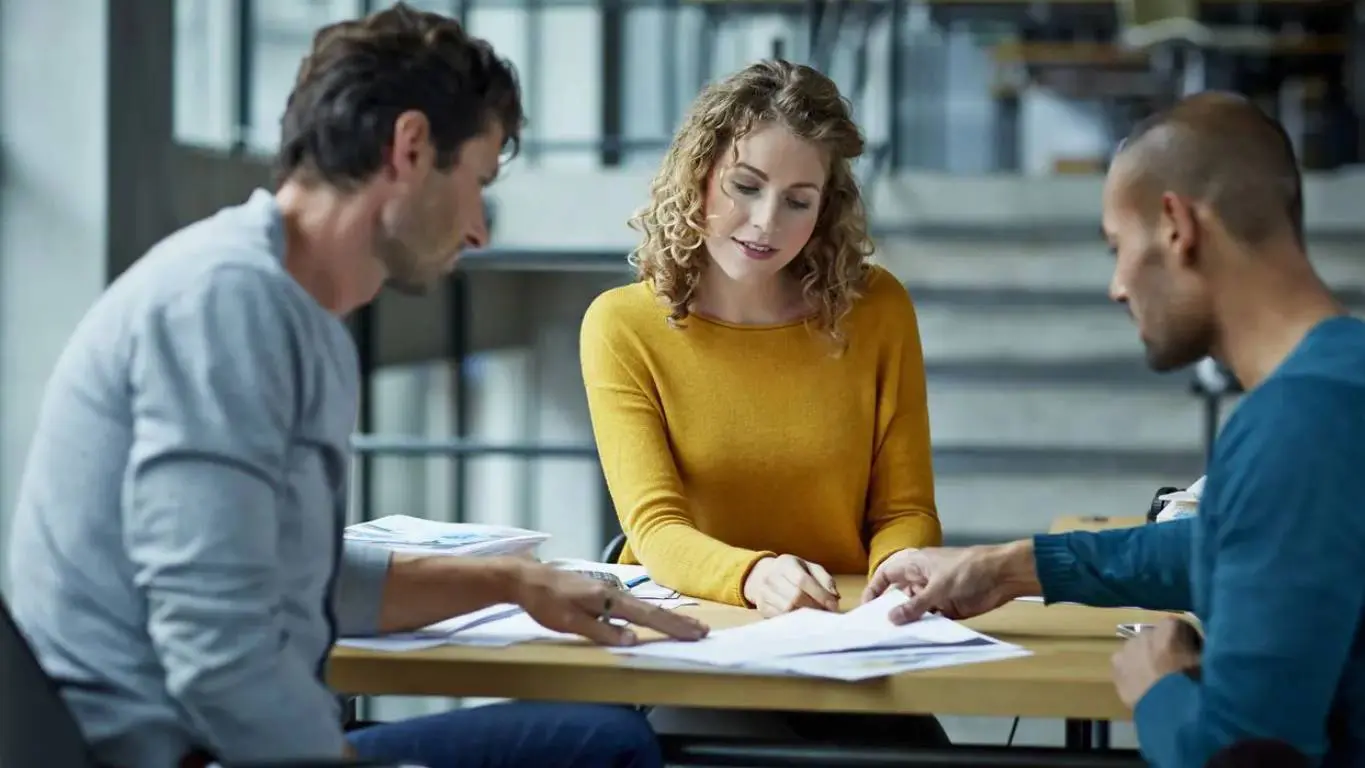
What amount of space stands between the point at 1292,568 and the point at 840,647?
497 millimetres

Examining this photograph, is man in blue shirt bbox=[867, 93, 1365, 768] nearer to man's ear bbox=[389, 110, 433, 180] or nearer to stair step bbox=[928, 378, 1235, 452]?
man's ear bbox=[389, 110, 433, 180]

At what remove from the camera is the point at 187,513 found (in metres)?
1.29

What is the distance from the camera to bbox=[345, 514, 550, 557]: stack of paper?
6.52 feet

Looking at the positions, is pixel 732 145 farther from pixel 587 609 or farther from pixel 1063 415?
pixel 1063 415

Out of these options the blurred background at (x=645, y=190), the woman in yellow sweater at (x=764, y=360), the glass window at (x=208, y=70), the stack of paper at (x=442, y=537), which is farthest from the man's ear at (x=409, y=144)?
the glass window at (x=208, y=70)

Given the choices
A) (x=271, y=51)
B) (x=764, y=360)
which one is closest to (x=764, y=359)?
(x=764, y=360)

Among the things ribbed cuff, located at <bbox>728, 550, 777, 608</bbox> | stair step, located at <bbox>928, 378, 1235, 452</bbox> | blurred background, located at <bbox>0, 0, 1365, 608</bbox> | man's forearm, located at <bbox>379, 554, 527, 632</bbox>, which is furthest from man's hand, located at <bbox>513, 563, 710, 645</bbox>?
stair step, located at <bbox>928, 378, 1235, 452</bbox>

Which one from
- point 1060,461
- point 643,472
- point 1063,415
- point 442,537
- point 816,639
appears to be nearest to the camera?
point 816,639

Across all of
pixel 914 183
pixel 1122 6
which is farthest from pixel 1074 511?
pixel 1122 6

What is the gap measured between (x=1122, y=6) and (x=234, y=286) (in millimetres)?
6264

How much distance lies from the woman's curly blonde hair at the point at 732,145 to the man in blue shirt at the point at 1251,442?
0.89 m

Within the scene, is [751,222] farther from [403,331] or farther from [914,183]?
[403,331]

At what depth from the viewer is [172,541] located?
1293 millimetres

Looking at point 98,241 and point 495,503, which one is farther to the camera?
point 495,503
